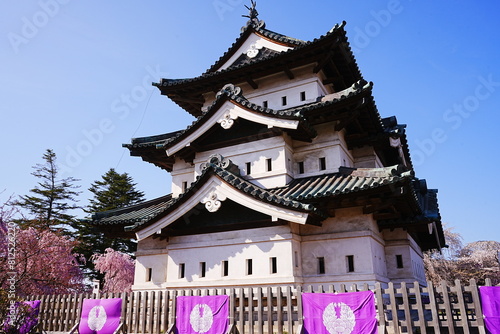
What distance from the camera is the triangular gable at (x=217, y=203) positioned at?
11.6 metres

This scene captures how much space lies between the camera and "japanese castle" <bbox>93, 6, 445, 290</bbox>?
474 inches

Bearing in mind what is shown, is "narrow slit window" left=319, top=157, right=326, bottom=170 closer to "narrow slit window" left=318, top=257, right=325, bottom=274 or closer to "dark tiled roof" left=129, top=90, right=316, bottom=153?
"dark tiled roof" left=129, top=90, right=316, bottom=153

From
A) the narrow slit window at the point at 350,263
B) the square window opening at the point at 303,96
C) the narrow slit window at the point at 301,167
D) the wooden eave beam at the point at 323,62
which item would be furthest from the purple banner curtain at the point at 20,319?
the wooden eave beam at the point at 323,62

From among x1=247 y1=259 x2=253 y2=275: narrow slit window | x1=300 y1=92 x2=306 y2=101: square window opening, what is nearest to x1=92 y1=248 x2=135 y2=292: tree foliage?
x1=247 y1=259 x2=253 y2=275: narrow slit window

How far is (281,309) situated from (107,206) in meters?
47.5

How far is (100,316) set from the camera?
11.5 metres

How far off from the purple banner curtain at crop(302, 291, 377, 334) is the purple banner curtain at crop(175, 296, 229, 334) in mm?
2378

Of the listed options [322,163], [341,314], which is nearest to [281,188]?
[322,163]

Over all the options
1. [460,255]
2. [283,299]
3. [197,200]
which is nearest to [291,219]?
[283,299]

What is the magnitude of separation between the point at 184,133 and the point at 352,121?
710 centimetres

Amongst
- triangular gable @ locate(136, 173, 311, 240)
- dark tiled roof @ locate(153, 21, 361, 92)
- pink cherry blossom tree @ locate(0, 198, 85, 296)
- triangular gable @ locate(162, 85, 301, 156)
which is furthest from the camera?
pink cherry blossom tree @ locate(0, 198, 85, 296)

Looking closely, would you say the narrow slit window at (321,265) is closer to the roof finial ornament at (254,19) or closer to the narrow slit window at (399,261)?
the narrow slit window at (399,261)

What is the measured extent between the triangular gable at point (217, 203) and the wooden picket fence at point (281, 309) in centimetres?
244

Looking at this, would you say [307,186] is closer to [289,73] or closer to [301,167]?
[301,167]
